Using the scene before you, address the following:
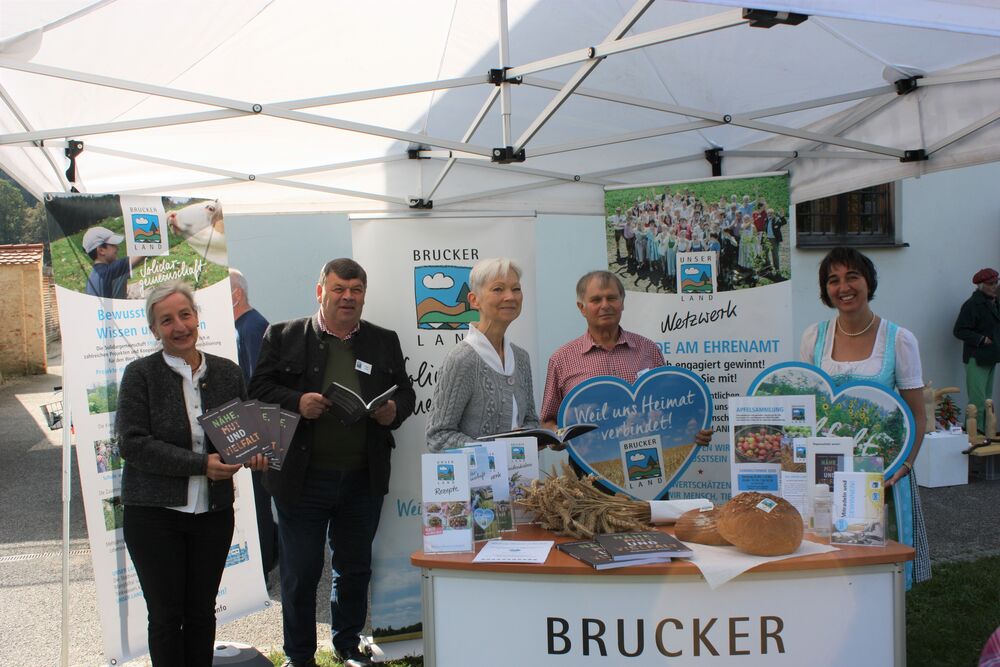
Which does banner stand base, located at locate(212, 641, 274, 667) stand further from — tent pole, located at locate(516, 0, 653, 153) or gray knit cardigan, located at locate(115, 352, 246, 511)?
tent pole, located at locate(516, 0, 653, 153)

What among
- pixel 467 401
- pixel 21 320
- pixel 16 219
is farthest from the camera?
pixel 16 219

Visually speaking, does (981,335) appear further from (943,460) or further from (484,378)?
(484,378)

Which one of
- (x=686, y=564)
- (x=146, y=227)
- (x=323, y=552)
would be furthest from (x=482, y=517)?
(x=146, y=227)

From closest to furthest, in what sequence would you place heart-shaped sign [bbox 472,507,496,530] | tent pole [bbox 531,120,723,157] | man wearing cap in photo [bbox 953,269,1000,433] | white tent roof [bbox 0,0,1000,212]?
heart-shaped sign [bbox 472,507,496,530], white tent roof [bbox 0,0,1000,212], tent pole [bbox 531,120,723,157], man wearing cap in photo [bbox 953,269,1000,433]

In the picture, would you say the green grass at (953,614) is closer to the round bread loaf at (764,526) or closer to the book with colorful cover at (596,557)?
the round bread loaf at (764,526)

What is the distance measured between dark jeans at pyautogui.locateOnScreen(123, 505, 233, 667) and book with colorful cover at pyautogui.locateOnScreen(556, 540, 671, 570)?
51.2 inches

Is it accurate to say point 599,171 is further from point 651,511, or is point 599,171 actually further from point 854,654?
point 854,654

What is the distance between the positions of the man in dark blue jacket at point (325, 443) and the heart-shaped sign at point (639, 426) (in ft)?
2.70

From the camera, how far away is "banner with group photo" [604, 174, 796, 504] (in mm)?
3748

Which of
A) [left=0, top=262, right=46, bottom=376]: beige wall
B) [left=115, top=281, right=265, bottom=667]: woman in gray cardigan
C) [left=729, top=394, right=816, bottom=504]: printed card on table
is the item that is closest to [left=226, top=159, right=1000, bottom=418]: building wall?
[left=115, top=281, right=265, bottom=667]: woman in gray cardigan

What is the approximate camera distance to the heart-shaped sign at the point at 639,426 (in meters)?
2.92

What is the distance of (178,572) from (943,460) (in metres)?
6.11

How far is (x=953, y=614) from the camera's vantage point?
3.96 metres

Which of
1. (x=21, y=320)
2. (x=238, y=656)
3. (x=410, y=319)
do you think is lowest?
(x=238, y=656)
